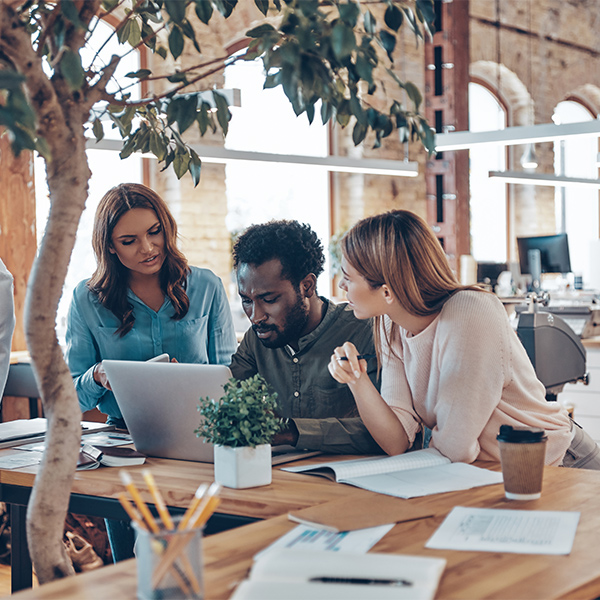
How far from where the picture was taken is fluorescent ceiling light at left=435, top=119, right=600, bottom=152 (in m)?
5.16

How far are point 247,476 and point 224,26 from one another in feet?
20.3

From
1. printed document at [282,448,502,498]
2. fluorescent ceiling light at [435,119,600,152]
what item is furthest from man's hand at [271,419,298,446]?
fluorescent ceiling light at [435,119,600,152]

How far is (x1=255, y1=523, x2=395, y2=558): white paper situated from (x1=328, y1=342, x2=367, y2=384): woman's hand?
A: 1.99 ft

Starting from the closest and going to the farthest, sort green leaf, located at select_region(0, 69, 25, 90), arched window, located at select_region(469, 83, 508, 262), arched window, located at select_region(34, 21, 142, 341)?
green leaf, located at select_region(0, 69, 25, 90) < arched window, located at select_region(34, 21, 142, 341) < arched window, located at select_region(469, 83, 508, 262)

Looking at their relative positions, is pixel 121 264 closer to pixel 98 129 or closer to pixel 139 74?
pixel 98 129

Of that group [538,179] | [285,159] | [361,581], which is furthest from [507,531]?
[538,179]

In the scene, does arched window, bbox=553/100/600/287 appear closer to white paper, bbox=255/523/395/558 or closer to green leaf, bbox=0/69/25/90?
white paper, bbox=255/523/395/558

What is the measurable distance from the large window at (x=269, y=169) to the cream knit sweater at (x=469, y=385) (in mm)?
5310

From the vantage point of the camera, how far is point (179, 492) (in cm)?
170

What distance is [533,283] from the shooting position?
8.30 m

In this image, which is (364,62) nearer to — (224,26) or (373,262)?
(373,262)

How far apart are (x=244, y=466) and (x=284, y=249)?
2.46 ft

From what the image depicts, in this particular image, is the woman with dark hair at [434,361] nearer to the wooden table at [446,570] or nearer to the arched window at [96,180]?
the wooden table at [446,570]

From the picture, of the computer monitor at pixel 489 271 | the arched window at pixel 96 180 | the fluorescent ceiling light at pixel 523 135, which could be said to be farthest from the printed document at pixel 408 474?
the computer monitor at pixel 489 271
